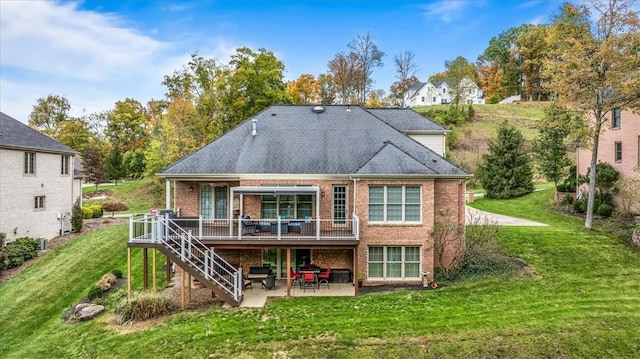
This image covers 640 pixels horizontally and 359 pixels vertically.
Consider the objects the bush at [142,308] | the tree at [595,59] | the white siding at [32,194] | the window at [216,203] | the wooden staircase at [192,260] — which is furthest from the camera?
the white siding at [32,194]

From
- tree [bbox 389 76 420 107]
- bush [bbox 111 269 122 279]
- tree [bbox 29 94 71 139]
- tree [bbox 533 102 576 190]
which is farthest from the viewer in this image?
tree [bbox 389 76 420 107]

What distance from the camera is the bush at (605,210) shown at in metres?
23.3

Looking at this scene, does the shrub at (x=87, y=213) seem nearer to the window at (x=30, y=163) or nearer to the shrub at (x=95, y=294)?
the window at (x=30, y=163)

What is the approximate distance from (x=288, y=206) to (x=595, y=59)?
18.9 m

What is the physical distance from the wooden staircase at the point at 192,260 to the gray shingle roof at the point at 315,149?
3.29 meters

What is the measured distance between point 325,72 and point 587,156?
38.0 meters

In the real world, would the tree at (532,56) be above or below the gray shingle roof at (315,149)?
above

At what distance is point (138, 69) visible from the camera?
38.5 m

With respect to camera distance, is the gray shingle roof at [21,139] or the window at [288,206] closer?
the window at [288,206]

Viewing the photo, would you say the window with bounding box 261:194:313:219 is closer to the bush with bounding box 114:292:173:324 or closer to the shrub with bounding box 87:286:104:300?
the bush with bounding box 114:292:173:324

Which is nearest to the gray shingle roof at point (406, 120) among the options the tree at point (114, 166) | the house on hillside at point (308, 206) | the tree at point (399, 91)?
the house on hillside at point (308, 206)

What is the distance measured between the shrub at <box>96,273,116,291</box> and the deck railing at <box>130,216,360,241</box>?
3509mm

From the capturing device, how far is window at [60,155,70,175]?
27.3m

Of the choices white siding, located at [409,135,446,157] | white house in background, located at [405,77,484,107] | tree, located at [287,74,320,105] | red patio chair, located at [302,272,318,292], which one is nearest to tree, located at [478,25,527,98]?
white house in background, located at [405,77,484,107]
